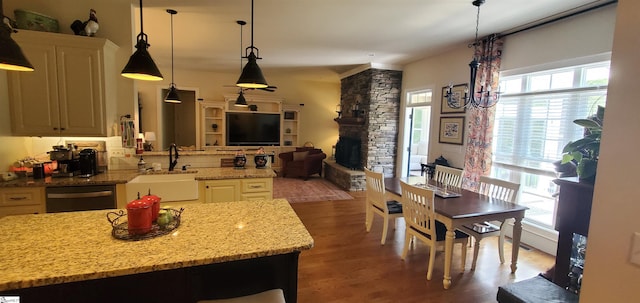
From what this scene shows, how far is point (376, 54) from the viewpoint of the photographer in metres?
5.05

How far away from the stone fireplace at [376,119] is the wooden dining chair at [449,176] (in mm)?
2110

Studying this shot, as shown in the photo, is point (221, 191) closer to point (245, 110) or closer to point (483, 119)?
point (483, 119)

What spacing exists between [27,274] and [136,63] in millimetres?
1252

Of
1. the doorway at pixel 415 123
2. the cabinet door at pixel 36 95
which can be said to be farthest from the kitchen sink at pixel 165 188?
the doorway at pixel 415 123

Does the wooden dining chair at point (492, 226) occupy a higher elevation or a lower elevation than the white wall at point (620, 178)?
lower

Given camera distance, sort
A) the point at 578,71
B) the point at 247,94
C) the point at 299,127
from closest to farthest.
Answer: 1. the point at 578,71
2. the point at 247,94
3. the point at 299,127

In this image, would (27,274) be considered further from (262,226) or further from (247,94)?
(247,94)

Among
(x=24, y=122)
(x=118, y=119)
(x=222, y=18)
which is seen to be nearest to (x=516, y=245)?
(x=222, y=18)

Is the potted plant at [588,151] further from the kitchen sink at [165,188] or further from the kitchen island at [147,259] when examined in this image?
the kitchen sink at [165,188]

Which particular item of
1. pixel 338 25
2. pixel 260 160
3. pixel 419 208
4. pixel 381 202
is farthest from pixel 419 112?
pixel 260 160

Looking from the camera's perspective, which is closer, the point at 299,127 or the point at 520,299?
the point at 520,299

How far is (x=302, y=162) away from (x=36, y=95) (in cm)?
523

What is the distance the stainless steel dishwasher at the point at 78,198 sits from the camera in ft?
8.30

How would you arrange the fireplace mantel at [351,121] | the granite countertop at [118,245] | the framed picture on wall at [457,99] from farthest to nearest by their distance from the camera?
the fireplace mantel at [351,121] < the framed picture on wall at [457,99] < the granite countertop at [118,245]
